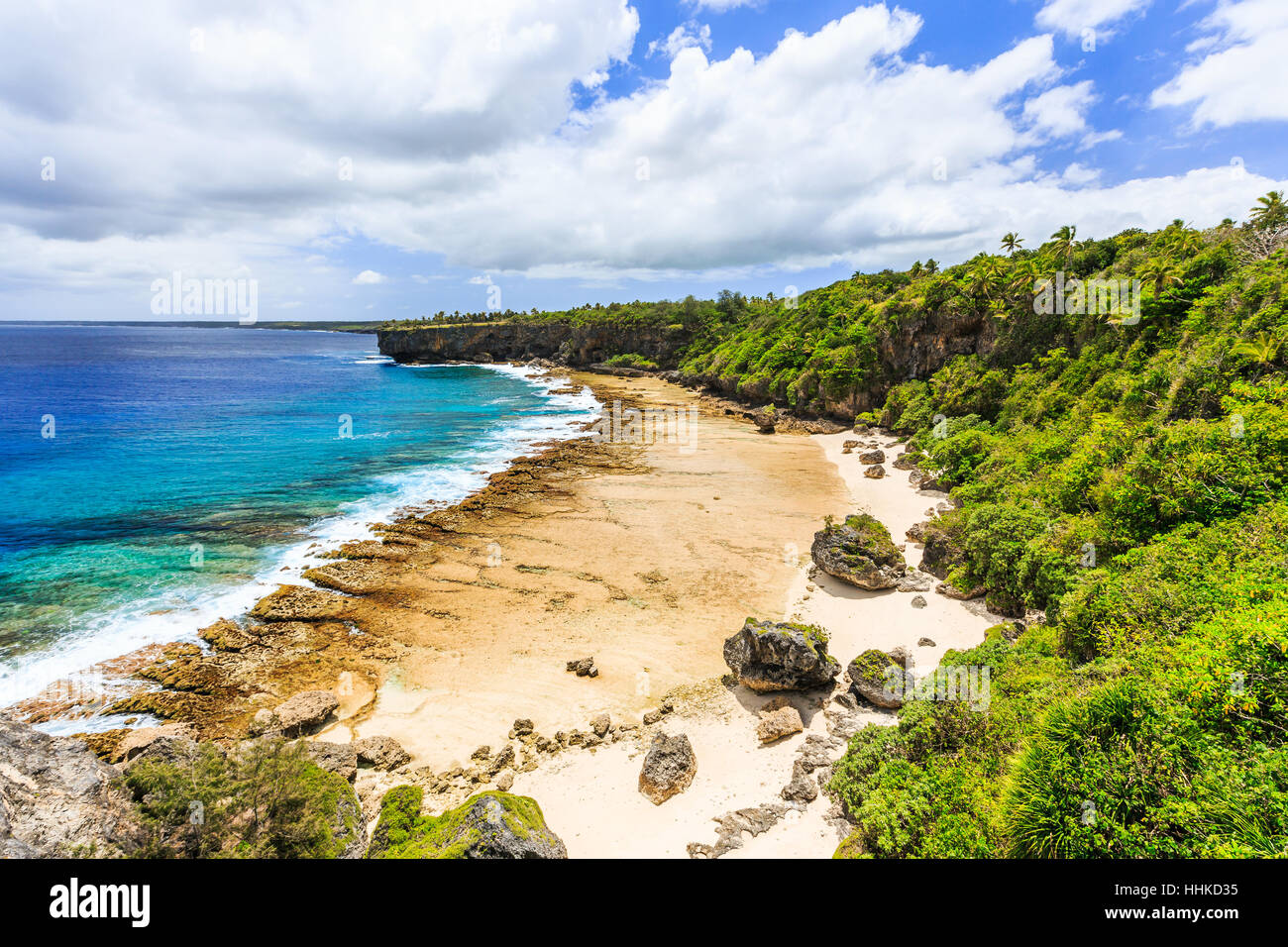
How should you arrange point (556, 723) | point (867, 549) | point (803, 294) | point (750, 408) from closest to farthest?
point (556, 723)
point (867, 549)
point (750, 408)
point (803, 294)

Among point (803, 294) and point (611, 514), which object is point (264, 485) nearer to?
point (611, 514)

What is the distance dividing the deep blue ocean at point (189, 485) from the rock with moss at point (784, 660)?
2240 cm

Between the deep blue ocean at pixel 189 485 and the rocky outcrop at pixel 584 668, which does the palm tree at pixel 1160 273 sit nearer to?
the rocky outcrop at pixel 584 668

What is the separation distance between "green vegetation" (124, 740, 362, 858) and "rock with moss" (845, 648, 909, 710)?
46.9 ft

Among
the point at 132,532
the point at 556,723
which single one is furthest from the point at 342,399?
the point at 556,723

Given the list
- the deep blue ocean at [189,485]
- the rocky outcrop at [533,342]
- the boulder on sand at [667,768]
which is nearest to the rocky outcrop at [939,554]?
the boulder on sand at [667,768]

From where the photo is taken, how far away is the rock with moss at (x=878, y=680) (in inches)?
607

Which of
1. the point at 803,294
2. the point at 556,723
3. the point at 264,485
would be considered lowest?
the point at 556,723

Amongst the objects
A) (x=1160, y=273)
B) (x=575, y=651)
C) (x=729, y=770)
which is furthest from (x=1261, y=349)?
(x=575, y=651)

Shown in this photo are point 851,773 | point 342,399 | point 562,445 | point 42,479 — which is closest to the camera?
point 851,773

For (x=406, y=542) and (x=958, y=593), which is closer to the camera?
(x=958, y=593)

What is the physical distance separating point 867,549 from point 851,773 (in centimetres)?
1277

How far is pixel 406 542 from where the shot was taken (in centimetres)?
2908

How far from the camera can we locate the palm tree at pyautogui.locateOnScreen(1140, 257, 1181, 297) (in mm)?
29500
